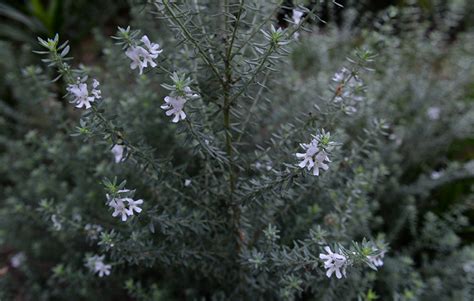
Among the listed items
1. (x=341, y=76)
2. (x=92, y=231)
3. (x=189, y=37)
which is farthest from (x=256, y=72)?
(x=92, y=231)

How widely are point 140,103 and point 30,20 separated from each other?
2.23m

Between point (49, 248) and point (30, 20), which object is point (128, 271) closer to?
point (49, 248)

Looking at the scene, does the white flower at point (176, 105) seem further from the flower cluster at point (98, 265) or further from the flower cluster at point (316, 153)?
the flower cluster at point (98, 265)

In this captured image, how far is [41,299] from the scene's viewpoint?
7.11 feet

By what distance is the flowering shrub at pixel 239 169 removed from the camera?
1.31 metres

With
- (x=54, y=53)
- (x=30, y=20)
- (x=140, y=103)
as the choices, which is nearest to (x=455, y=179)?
(x=140, y=103)

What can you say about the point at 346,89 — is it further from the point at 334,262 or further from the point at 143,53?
the point at 143,53

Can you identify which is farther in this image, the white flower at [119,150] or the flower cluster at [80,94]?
the white flower at [119,150]

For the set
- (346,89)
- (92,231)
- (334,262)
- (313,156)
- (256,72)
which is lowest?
(92,231)

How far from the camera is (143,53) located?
120cm

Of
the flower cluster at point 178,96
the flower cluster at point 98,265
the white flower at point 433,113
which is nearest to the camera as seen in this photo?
the flower cluster at point 178,96

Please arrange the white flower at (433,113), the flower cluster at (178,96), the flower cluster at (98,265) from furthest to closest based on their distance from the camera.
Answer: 1. the white flower at (433,113)
2. the flower cluster at (98,265)
3. the flower cluster at (178,96)

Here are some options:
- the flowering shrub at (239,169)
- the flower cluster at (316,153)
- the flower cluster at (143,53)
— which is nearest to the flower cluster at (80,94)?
the flowering shrub at (239,169)

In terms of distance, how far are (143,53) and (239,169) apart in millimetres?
655
